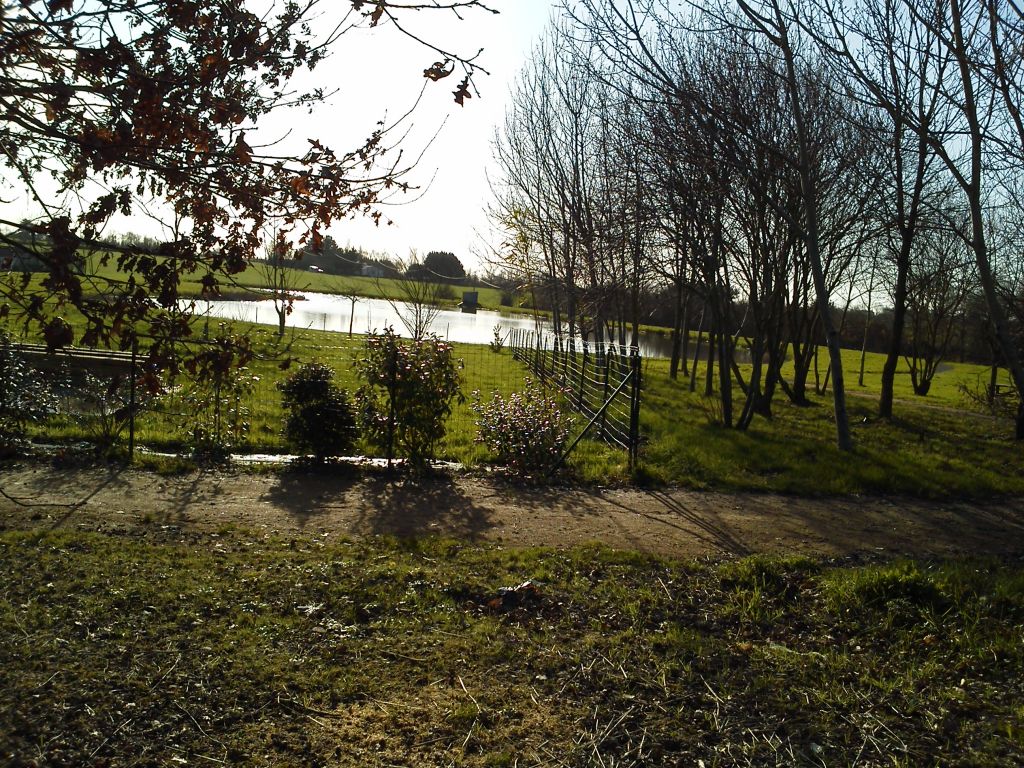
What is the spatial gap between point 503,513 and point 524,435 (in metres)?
1.86

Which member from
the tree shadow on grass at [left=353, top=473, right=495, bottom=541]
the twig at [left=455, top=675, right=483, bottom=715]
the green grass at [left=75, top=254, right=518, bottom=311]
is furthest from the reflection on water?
the twig at [left=455, top=675, right=483, bottom=715]

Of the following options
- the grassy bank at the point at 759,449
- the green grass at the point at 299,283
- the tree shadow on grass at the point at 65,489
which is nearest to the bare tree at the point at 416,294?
the green grass at the point at 299,283

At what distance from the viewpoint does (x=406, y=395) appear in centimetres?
941

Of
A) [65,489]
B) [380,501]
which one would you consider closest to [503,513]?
[380,501]

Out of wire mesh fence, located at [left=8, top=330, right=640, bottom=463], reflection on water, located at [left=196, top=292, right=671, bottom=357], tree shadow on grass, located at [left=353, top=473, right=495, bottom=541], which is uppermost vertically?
reflection on water, located at [left=196, top=292, right=671, bottom=357]

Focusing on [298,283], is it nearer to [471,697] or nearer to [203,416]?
[203,416]

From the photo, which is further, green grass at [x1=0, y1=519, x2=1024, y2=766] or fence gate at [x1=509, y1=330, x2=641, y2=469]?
fence gate at [x1=509, y1=330, x2=641, y2=469]

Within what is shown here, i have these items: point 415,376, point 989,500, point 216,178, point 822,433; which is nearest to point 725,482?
point 989,500

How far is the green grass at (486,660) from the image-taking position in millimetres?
3367

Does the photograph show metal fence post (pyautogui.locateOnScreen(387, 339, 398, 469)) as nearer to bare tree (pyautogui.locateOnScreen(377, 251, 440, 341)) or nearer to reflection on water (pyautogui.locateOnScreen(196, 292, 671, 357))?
bare tree (pyautogui.locateOnScreen(377, 251, 440, 341))

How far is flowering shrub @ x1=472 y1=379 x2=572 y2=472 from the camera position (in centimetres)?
928

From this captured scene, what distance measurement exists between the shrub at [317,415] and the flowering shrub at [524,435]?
1.64m

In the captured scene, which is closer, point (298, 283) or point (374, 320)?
point (298, 283)

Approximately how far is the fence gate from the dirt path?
139 centimetres
